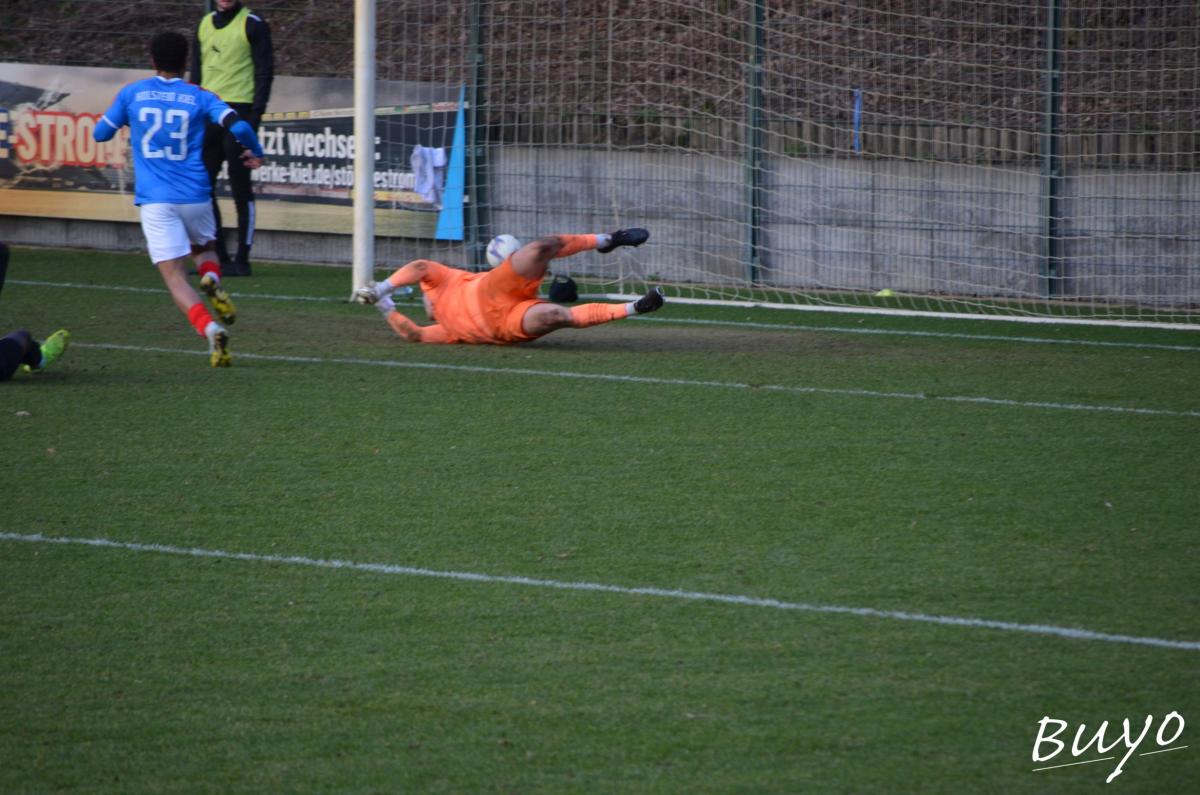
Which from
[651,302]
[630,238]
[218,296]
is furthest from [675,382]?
[218,296]

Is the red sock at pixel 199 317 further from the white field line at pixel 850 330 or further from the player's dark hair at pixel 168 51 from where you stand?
the white field line at pixel 850 330

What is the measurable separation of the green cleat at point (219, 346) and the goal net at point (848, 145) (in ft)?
15.2

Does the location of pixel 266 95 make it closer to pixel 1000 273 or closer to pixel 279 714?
pixel 1000 273

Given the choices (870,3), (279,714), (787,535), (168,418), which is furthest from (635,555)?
(870,3)

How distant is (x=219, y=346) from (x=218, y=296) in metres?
0.36

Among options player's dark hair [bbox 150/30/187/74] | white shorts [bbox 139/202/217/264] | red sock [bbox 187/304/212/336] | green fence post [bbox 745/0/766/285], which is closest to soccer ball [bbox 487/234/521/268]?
white shorts [bbox 139/202/217/264]

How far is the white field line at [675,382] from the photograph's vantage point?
25.5 feet

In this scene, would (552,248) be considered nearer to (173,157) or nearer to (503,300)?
(503,300)

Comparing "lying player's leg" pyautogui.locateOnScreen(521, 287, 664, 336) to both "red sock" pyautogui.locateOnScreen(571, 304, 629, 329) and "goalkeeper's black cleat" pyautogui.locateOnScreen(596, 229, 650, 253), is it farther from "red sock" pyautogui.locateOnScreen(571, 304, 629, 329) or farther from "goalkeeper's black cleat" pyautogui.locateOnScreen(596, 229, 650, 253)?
"goalkeeper's black cleat" pyautogui.locateOnScreen(596, 229, 650, 253)

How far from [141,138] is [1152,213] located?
7.59 m

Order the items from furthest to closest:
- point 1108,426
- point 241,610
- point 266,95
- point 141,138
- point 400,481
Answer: point 266,95, point 141,138, point 1108,426, point 400,481, point 241,610

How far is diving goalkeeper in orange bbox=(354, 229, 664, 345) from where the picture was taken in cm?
914

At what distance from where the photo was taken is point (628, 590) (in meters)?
4.72

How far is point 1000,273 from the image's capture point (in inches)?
491
